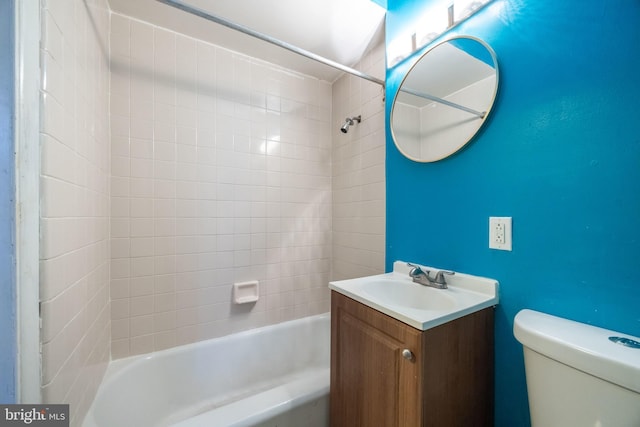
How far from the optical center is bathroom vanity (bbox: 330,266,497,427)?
2.35 ft

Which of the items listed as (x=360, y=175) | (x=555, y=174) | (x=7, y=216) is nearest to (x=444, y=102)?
(x=555, y=174)

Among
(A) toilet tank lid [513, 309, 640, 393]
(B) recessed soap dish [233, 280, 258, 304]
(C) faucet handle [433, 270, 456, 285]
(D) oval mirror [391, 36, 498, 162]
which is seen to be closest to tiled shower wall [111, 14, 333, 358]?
(B) recessed soap dish [233, 280, 258, 304]

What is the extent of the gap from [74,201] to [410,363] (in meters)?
1.25

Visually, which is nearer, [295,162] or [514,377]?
[514,377]

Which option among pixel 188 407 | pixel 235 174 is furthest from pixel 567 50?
pixel 188 407

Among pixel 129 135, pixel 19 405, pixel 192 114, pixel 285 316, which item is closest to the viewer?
pixel 19 405

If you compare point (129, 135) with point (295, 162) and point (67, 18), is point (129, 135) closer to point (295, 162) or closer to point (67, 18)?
point (67, 18)

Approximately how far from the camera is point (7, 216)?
569mm

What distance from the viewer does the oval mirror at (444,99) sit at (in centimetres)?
97

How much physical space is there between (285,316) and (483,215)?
146 cm

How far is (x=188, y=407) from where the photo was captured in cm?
138

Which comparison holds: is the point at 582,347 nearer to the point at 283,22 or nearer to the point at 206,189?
the point at 206,189

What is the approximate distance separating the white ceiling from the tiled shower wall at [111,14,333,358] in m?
0.09

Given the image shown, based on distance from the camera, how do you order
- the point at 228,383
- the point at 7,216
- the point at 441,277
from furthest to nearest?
the point at 228,383, the point at 441,277, the point at 7,216
